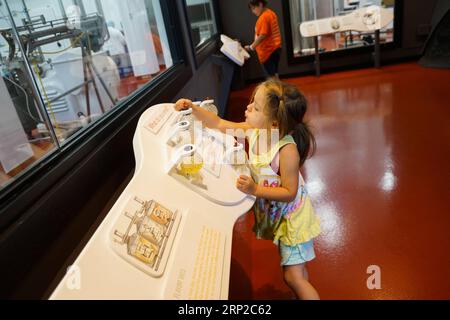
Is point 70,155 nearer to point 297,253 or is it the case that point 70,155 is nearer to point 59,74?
point 297,253

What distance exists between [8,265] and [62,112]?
1.12 metres

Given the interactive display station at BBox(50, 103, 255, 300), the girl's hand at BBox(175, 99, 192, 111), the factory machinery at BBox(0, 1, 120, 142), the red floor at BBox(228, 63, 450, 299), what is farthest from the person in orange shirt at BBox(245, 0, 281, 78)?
the interactive display station at BBox(50, 103, 255, 300)

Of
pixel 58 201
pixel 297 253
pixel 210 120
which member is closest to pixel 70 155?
pixel 58 201

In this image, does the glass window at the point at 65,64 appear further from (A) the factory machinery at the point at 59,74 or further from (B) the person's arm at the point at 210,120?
(B) the person's arm at the point at 210,120

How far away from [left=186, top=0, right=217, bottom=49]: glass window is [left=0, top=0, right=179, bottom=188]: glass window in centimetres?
101

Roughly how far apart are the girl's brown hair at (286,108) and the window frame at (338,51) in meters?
4.99

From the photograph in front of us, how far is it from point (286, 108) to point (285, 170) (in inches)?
8.7

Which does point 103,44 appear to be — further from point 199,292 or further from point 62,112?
point 199,292

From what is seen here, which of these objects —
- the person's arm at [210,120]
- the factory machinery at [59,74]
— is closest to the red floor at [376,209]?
the person's arm at [210,120]

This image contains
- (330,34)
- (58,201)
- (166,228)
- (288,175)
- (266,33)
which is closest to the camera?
(166,228)

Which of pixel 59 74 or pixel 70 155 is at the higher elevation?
pixel 59 74

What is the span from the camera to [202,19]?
172 inches

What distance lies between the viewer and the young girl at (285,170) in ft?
3.83

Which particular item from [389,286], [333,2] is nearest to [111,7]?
[389,286]
